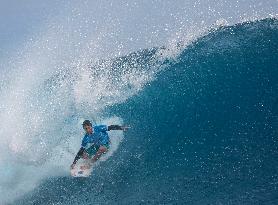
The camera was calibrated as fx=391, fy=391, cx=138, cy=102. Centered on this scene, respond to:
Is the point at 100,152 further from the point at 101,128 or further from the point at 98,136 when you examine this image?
the point at 101,128

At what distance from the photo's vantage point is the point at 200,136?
32.4 feet

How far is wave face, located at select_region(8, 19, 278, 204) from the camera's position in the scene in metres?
8.27

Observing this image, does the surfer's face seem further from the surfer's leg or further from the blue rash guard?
the surfer's leg

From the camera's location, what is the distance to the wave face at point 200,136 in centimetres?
827

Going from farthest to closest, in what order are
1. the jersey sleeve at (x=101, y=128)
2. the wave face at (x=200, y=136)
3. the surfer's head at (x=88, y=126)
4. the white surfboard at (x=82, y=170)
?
the white surfboard at (x=82, y=170) < the jersey sleeve at (x=101, y=128) < the surfer's head at (x=88, y=126) < the wave face at (x=200, y=136)

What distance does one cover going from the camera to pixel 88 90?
14883 millimetres

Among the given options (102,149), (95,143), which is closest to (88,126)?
(95,143)

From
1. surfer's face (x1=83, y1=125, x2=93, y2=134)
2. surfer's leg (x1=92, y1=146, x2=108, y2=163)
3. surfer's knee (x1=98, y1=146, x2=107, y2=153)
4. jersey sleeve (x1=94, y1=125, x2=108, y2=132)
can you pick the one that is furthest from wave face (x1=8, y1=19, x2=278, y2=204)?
surfer's face (x1=83, y1=125, x2=93, y2=134)

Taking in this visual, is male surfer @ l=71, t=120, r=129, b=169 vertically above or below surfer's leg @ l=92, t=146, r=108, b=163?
above

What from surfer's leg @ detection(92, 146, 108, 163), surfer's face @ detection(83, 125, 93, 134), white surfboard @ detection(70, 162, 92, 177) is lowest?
white surfboard @ detection(70, 162, 92, 177)

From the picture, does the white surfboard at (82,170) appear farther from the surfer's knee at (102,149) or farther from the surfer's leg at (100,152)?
the surfer's knee at (102,149)

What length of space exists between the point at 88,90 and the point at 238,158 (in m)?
7.68

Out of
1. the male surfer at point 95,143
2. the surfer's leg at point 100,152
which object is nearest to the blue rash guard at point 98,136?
the male surfer at point 95,143

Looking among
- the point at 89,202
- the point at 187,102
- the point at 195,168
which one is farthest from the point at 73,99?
the point at 195,168
